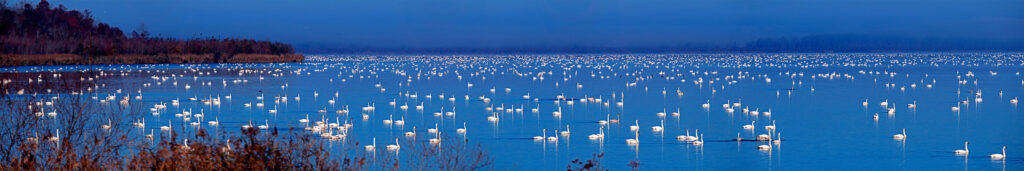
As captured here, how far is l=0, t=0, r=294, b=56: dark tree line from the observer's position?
280 feet

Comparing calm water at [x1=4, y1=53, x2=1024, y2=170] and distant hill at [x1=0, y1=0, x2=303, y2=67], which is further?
distant hill at [x1=0, y1=0, x2=303, y2=67]

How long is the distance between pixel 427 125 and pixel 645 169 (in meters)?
8.75

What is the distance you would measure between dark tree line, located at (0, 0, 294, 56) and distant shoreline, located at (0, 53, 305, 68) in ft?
5.82

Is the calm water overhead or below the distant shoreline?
below

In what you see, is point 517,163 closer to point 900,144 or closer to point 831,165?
point 831,165

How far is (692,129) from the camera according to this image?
23.5m

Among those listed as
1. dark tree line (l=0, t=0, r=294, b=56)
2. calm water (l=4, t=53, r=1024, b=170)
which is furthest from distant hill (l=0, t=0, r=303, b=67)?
calm water (l=4, t=53, r=1024, b=170)

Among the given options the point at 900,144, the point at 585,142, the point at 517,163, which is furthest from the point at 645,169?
the point at 900,144

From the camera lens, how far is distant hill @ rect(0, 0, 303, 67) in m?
81.7

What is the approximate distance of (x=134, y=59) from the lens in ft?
287

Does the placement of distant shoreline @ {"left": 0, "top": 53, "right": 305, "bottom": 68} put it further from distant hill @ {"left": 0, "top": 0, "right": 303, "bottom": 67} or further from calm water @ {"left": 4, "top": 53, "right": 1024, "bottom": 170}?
calm water @ {"left": 4, "top": 53, "right": 1024, "bottom": 170}

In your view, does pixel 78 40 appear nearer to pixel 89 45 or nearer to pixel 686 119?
pixel 89 45

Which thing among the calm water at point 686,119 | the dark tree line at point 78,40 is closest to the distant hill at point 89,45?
the dark tree line at point 78,40

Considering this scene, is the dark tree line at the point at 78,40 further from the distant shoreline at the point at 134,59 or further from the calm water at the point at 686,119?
the calm water at the point at 686,119
